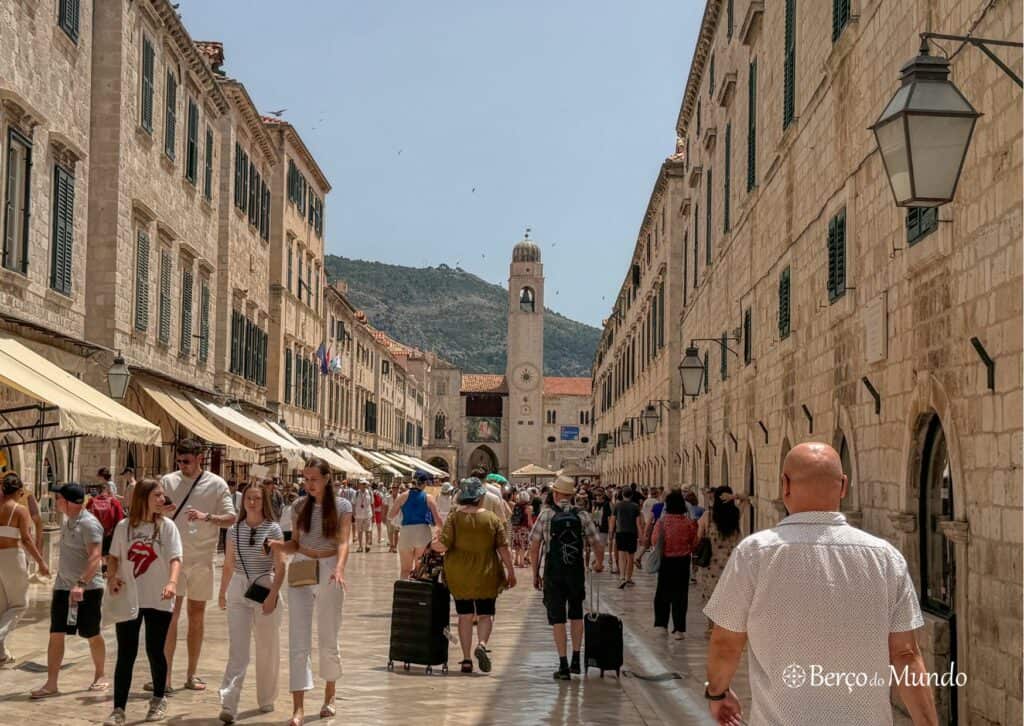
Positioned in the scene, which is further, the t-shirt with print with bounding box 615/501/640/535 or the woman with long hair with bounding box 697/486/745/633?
the t-shirt with print with bounding box 615/501/640/535

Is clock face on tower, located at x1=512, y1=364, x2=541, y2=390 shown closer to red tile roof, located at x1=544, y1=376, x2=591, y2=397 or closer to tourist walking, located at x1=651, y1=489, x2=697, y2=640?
red tile roof, located at x1=544, y1=376, x2=591, y2=397

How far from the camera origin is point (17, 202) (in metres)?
17.8

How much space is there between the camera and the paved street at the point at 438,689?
958 cm

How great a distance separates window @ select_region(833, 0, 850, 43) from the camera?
13094mm

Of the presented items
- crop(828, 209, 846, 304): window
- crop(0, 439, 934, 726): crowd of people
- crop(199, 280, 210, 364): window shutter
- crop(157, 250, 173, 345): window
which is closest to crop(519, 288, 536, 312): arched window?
crop(199, 280, 210, 364): window shutter

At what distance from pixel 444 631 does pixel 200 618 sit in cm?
223

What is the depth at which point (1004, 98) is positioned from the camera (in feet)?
26.7

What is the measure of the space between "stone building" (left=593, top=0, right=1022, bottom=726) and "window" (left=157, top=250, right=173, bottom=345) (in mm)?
10781

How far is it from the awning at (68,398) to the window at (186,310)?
11.2 metres

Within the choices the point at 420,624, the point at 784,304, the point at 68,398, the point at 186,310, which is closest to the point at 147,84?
the point at 186,310

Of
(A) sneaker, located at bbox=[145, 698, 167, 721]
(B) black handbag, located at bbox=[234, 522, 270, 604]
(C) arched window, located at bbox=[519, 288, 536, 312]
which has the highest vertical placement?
(C) arched window, located at bbox=[519, 288, 536, 312]

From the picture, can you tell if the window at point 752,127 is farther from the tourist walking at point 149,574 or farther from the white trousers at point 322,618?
the tourist walking at point 149,574

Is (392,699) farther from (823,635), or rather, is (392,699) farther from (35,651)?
(823,635)

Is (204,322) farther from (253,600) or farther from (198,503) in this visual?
(253,600)
